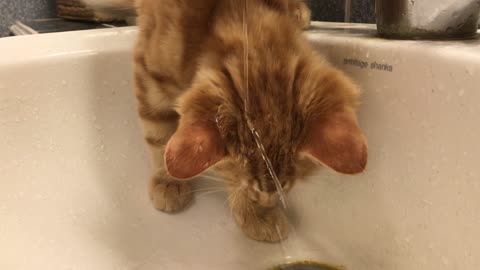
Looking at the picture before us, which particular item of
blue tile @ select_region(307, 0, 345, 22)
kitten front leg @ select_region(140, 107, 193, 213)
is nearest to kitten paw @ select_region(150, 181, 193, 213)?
kitten front leg @ select_region(140, 107, 193, 213)

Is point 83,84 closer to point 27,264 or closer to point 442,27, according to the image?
point 27,264

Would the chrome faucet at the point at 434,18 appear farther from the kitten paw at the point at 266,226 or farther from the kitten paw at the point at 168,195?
the kitten paw at the point at 168,195

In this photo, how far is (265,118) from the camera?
2.23 ft

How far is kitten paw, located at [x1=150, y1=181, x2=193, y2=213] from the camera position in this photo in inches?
43.0

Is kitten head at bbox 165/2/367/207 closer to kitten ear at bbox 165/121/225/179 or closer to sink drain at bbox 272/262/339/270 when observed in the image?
kitten ear at bbox 165/121/225/179

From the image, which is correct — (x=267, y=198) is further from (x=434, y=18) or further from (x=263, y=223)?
(x=434, y=18)

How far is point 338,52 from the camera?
95cm

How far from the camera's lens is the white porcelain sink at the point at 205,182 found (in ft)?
2.46

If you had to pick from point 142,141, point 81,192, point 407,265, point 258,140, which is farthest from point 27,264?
point 407,265

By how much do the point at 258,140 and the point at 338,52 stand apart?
1.15 ft

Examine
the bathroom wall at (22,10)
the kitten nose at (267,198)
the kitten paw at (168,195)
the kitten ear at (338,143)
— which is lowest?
the kitten paw at (168,195)

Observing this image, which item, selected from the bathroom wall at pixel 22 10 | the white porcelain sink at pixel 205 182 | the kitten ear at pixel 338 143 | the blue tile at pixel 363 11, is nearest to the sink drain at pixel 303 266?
the white porcelain sink at pixel 205 182

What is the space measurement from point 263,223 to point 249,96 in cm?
43

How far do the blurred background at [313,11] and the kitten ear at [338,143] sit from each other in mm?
699
